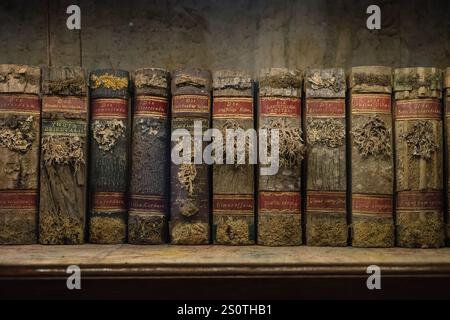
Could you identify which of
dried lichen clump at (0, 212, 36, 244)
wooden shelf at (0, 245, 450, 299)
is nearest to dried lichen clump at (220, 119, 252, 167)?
wooden shelf at (0, 245, 450, 299)

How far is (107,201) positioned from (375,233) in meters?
0.68

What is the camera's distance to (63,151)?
1.28 metres

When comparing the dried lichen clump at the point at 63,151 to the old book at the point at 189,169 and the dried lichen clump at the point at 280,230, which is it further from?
the dried lichen clump at the point at 280,230

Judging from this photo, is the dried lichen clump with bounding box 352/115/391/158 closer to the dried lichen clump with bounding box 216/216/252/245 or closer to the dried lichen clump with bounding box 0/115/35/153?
the dried lichen clump with bounding box 216/216/252/245

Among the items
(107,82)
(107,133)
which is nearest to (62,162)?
(107,133)

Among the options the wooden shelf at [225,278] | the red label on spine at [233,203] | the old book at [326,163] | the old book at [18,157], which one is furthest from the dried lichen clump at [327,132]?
the old book at [18,157]

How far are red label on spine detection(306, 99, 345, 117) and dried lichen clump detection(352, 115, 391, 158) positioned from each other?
64 mm

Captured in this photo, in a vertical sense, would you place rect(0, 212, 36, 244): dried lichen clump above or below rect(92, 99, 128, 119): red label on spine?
below

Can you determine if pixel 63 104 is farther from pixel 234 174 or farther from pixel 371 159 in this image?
pixel 371 159

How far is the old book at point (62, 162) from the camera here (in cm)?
128

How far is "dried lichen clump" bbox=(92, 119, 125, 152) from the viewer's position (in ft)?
4.28

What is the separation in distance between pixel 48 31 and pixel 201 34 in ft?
1.51

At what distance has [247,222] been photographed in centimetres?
129
